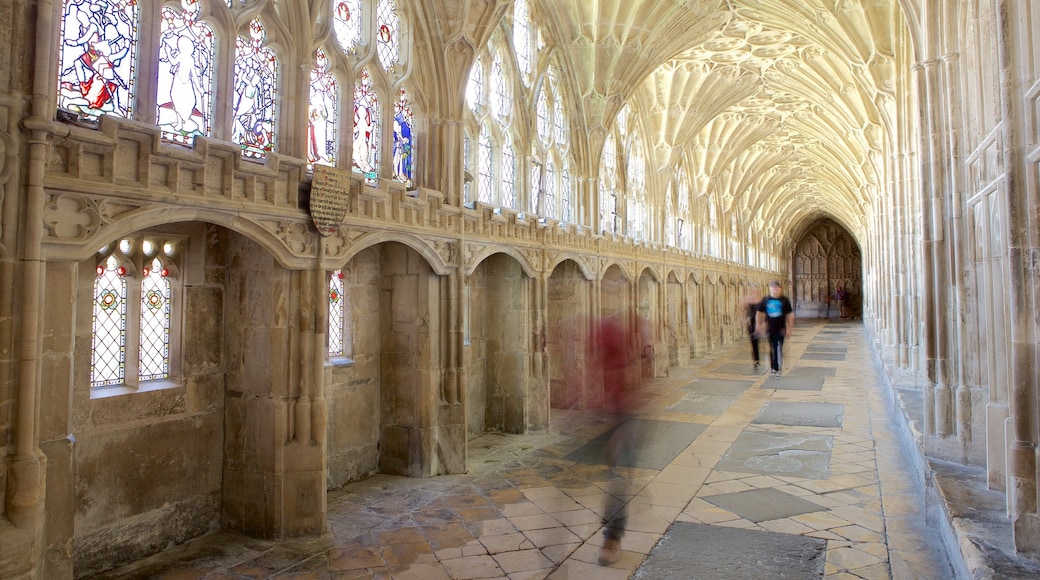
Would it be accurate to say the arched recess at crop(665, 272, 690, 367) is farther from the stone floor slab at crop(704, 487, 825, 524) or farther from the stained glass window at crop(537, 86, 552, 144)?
the stone floor slab at crop(704, 487, 825, 524)

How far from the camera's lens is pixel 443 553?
4.91 m

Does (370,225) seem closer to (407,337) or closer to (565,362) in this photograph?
(407,337)

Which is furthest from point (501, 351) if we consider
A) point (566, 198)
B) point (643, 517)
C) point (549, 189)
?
point (643, 517)

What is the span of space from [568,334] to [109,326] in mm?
7900

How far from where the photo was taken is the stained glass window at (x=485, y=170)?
8.92 m

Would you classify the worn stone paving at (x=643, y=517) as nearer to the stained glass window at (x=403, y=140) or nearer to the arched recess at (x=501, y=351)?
the arched recess at (x=501, y=351)

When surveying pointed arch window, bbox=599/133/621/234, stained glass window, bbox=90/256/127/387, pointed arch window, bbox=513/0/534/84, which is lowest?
stained glass window, bbox=90/256/127/387

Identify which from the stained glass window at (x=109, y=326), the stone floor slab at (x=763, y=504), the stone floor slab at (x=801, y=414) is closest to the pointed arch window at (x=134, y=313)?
the stained glass window at (x=109, y=326)

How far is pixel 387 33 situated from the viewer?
276 inches

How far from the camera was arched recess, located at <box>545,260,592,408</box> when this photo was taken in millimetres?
11422

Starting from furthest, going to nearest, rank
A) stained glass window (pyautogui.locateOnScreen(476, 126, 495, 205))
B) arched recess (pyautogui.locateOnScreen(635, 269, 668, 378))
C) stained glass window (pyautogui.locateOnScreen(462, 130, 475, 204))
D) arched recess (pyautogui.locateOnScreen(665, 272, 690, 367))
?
arched recess (pyautogui.locateOnScreen(665, 272, 690, 367)) < arched recess (pyautogui.locateOnScreen(635, 269, 668, 378)) < stained glass window (pyautogui.locateOnScreen(476, 126, 495, 205)) < stained glass window (pyautogui.locateOnScreen(462, 130, 475, 204))

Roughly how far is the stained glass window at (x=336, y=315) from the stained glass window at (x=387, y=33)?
2480mm

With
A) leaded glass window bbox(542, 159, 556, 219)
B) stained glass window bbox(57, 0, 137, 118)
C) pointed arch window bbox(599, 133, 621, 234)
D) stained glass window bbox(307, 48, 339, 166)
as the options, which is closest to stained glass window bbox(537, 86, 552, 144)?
leaded glass window bbox(542, 159, 556, 219)

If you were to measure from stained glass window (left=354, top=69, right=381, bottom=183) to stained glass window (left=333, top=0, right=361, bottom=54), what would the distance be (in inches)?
12.5
